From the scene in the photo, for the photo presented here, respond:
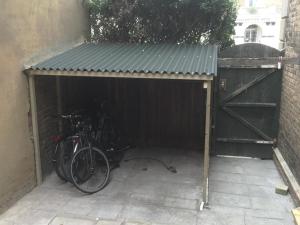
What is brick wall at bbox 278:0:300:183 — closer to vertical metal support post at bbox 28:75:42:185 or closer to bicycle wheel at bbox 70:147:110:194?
bicycle wheel at bbox 70:147:110:194

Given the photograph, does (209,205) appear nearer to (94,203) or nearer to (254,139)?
(94,203)

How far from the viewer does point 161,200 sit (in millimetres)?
5254

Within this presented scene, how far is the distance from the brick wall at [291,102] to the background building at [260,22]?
24.9m

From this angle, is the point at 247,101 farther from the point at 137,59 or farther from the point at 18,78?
the point at 18,78

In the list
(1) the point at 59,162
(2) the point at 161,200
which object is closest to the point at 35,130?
(1) the point at 59,162

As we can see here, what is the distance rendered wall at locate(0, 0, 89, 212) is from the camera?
4.65m

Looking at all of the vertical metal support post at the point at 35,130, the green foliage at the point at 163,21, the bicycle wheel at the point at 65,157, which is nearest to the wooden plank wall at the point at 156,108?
the green foliage at the point at 163,21

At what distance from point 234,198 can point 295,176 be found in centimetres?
104

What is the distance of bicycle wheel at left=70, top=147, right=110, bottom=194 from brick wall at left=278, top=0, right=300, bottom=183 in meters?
3.07

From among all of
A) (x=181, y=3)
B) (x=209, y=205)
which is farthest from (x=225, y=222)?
(x=181, y=3)

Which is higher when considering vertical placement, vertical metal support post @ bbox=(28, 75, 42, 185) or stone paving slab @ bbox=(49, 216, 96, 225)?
vertical metal support post @ bbox=(28, 75, 42, 185)

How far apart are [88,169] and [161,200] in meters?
1.35

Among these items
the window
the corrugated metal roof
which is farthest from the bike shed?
the window

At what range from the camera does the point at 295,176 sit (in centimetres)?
543
